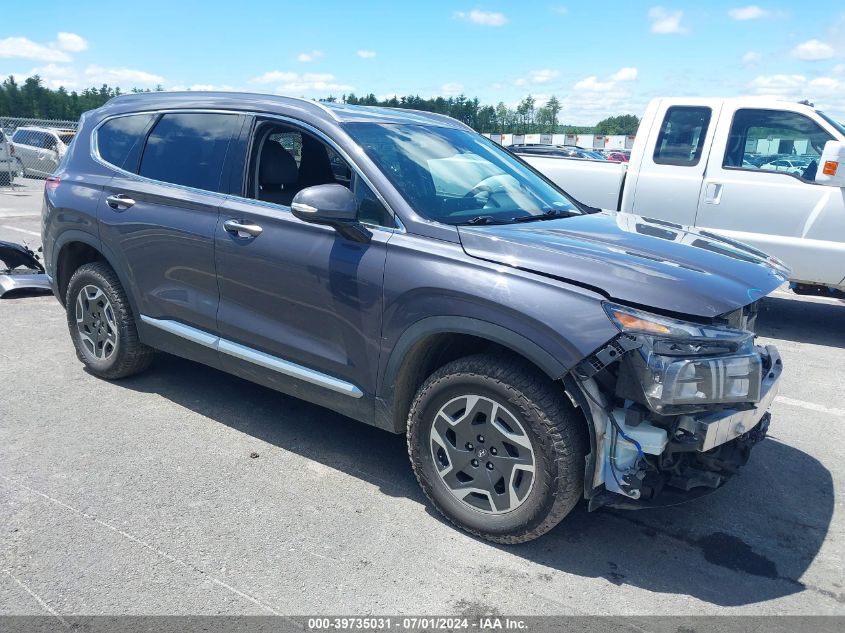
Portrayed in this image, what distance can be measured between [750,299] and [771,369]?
1.67 feet

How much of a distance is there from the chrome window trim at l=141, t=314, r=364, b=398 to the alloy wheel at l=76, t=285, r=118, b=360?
0.41 meters

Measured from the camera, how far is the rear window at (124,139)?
15.3ft

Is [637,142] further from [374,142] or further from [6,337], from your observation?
[6,337]

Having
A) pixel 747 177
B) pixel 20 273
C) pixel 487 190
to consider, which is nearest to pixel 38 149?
pixel 20 273

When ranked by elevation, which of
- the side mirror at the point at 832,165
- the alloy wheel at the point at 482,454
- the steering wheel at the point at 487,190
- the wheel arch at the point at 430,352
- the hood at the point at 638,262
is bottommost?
the alloy wheel at the point at 482,454

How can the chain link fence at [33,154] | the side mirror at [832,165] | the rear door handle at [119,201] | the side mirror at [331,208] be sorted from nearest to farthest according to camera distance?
the side mirror at [331,208] → the rear door handle at [119,201] → the side mirror at [832,165] → the chain link fence at [33,154]

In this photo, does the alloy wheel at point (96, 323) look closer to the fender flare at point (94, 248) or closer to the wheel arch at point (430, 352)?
the fender flare at point (94, 248)

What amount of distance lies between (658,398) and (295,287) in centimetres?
186

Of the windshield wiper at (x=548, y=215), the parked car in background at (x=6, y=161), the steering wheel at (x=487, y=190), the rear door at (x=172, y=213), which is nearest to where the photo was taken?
the windshield wiper at (x=548, y=215)

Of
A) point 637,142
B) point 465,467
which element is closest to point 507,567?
point 465,467

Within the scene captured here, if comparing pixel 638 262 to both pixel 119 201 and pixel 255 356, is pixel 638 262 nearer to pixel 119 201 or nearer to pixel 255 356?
pixel 255 356

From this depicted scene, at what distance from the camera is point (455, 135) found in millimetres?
4438

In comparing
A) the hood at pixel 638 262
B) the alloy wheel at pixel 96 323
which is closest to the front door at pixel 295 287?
the hood at pixel 638 262

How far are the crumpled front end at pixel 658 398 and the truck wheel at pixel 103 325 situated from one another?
3.14 meters
